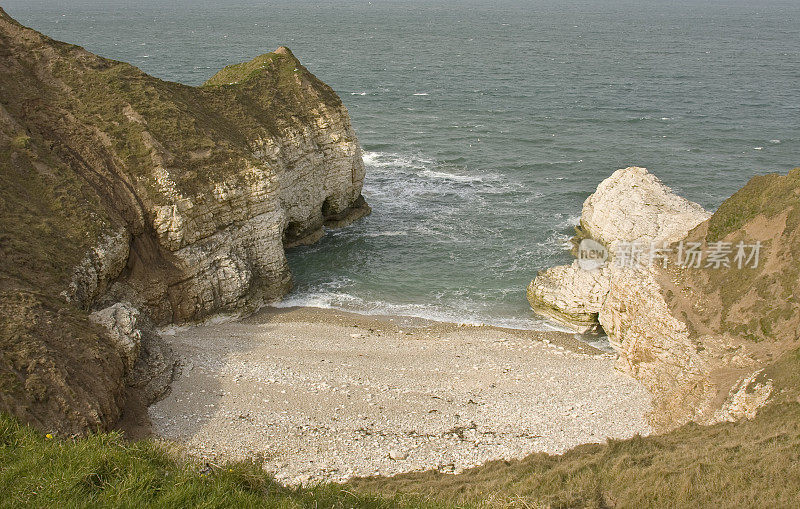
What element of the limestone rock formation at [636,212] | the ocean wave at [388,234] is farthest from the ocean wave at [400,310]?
the ocean wave at [388,234]

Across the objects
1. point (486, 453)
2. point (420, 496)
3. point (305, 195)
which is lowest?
point (486, 453)

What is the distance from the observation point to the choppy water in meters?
41.5

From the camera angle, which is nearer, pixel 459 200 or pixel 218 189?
pixel 218 189

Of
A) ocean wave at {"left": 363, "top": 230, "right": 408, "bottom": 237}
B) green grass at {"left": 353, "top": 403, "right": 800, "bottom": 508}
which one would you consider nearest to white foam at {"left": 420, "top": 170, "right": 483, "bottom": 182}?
ocean wave at {"left": 363, "top": 230, "right": 408, "bottom": 237}

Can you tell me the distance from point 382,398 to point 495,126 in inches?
1861

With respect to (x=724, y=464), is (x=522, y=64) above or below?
above

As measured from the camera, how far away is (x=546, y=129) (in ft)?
226

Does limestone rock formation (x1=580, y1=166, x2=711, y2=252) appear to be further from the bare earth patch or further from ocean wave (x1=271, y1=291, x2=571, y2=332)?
the bare earth patch

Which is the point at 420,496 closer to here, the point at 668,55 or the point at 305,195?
the point at 305,195

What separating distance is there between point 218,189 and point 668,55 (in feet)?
319

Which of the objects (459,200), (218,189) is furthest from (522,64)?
(218,189)

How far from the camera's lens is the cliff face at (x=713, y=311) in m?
26.6

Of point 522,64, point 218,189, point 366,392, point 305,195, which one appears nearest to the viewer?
point 366,392

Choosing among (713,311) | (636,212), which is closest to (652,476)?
(713,311)
